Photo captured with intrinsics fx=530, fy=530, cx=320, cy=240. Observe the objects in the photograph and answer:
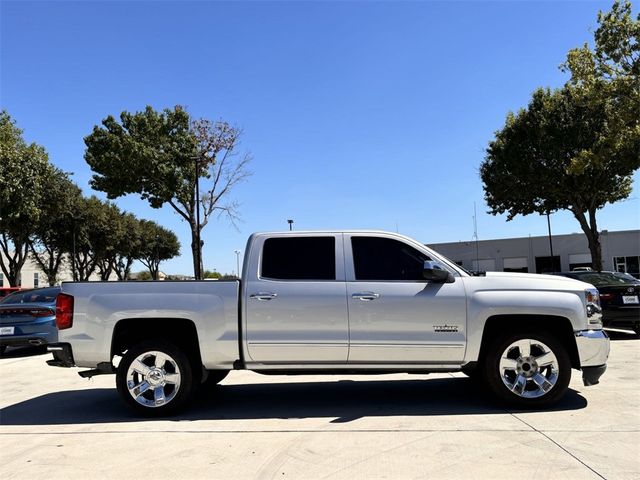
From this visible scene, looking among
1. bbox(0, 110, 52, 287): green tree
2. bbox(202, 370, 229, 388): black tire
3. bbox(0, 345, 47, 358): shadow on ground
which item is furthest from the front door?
bbox(0, 110, 52, 287): green tree

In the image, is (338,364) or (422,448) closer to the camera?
(422,448)

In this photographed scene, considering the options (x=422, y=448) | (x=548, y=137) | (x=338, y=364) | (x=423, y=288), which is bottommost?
(x=422, y=448)

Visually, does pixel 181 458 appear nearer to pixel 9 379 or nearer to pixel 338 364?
pixel 338 364

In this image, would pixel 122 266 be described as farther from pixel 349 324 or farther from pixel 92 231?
pixel 349 324

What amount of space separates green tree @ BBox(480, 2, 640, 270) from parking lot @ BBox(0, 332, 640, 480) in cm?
1339

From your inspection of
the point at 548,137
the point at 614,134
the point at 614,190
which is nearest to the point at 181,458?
the point at 614,134

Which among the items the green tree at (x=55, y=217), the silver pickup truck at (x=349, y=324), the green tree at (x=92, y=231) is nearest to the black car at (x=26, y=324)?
the silver pickup truck at (x=349, y=324)

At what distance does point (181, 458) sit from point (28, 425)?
2424 millimetres

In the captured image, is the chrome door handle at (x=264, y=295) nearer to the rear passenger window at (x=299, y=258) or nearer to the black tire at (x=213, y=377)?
the rear passenger window at (x=299, y=258)

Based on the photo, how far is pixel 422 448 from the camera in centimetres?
467

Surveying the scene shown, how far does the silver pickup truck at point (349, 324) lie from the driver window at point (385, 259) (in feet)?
0.04

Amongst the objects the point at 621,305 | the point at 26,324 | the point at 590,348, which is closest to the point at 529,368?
the point at 590,348

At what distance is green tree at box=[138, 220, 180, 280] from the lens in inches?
Answer: 2207

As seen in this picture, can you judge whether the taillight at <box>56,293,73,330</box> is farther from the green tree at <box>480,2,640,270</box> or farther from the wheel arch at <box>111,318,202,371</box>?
the green tree at <box>480,2,640,270</box>
